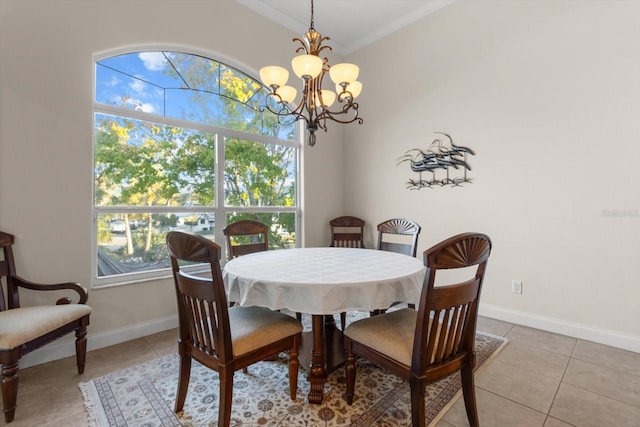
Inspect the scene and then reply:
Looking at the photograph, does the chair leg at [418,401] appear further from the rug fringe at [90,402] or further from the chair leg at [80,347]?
the chair leg at [80,347]

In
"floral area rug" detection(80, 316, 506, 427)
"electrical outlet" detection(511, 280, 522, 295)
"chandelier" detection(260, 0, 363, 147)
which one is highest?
"chandelier" detection(260, 0, 363, 147)

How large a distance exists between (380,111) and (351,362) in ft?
10.6

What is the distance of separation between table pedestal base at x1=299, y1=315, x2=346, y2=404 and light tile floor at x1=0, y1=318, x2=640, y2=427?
636 mm

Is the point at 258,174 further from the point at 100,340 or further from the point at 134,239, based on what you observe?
the point at 100,340

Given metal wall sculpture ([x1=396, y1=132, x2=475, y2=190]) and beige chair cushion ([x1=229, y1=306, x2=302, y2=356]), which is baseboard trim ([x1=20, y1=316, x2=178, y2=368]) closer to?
beige chair cushion ([x1=229, y1=306, x2=302, y2=356])

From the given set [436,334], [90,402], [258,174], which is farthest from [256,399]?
[258,174]

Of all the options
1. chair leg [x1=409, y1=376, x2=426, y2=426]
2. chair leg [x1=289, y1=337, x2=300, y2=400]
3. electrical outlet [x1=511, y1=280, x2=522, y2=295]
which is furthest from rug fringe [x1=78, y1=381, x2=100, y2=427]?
electrical outlet [x1=511, y1=280, x2=522, y2=295]

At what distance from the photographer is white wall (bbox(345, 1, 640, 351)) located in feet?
7.73

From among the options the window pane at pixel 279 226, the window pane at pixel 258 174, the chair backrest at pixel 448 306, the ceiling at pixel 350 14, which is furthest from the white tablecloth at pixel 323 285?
the ceiling at pixel 350 14

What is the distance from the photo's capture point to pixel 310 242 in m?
3.97

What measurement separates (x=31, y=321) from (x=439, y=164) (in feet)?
11.7

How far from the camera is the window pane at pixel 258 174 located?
10.8ft

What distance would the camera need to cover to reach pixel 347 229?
424 centimetres

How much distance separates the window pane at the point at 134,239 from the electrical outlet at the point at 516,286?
125 inches
